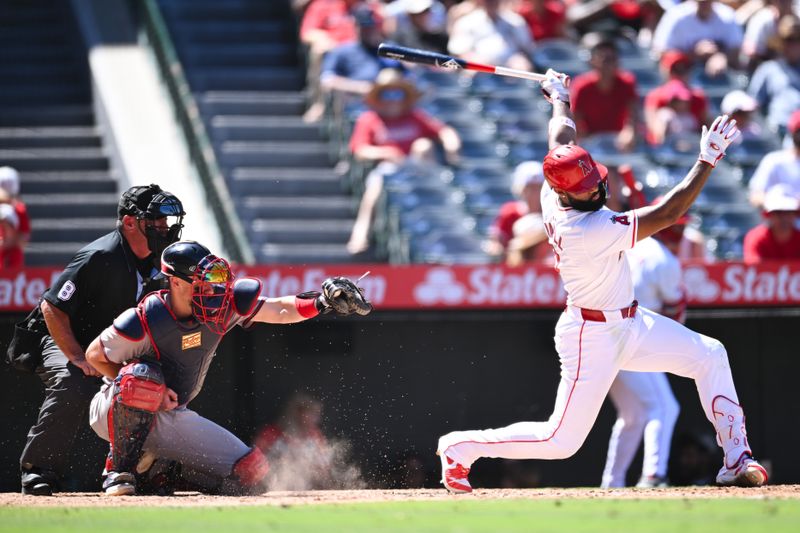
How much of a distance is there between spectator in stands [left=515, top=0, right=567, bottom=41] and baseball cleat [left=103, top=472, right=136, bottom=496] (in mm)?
7757

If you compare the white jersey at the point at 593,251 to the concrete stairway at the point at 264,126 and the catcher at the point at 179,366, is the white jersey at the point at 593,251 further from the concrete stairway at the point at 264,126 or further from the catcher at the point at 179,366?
the concrete stairway at the point at 264,126

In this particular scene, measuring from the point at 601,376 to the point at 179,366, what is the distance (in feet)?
7.11

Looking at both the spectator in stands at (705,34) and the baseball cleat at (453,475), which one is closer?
the baseball cleat at (453,475)

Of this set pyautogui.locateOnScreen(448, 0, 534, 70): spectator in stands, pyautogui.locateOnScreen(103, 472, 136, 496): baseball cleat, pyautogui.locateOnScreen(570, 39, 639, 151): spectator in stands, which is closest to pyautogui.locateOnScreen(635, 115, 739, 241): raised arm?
pyautogui.locateOnScreen(103, 472, 136, 496): baseball cleat

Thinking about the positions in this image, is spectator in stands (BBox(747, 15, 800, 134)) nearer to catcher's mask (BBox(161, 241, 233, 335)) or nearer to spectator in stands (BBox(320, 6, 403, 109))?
spectator in stands (BBox(320, 6, 403, 109))

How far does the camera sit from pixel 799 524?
→ 5.54m

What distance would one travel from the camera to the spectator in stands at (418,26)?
13.2 metres

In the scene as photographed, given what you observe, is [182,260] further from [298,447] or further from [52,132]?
[52,132]

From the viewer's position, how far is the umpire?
7.51 meters

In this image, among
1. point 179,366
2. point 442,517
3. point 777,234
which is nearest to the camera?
point 442,517

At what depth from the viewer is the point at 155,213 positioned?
7625 mm

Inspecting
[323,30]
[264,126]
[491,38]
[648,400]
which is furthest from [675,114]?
[648,400]

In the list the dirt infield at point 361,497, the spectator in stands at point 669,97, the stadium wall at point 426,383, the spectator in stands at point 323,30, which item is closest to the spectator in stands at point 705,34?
the spectator in stands at point 669,97

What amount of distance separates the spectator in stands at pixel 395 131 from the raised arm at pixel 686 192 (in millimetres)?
4977
